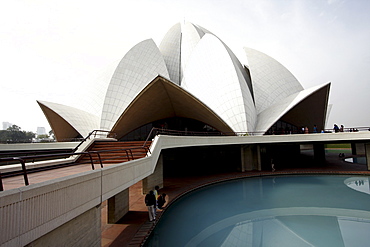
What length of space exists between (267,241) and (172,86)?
516 inches

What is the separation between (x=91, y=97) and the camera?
72.9 feet

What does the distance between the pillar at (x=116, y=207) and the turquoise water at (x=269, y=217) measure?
161 cm

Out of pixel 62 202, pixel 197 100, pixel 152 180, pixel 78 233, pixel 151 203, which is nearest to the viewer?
pixel 62 202

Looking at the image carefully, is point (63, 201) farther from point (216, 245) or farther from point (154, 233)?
point (216, 245)

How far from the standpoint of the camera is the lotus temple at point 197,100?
19328 mm

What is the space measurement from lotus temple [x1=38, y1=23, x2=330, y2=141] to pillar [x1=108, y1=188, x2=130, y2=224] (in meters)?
9.99

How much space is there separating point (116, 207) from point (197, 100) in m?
12.0

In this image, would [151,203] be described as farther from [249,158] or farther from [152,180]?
[249,158]

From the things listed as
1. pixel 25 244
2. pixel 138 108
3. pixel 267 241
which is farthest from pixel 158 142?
pixel 138 108

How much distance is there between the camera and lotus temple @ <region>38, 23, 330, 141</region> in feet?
63.4

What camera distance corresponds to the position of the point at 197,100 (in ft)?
58.3

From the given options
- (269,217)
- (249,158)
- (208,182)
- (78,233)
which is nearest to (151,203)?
(78,233)

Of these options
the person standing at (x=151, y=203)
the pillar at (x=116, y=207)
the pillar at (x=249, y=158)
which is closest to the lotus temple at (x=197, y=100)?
the pillar at (x=249, y=158)

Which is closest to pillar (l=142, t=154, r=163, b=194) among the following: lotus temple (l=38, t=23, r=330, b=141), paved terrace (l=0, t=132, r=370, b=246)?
paved terrace (l=0, t=132, r=370, b=246)
